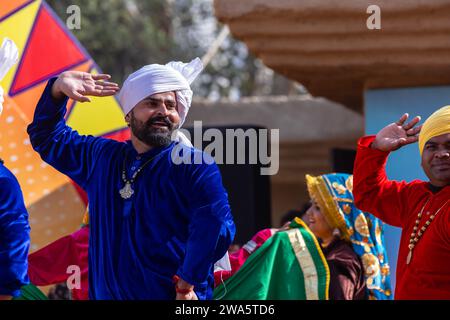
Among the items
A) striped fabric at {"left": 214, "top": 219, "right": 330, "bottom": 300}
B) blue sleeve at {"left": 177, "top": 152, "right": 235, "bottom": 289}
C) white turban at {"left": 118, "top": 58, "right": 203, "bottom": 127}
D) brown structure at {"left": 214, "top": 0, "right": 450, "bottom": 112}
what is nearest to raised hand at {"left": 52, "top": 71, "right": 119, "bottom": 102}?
white turban at {"left": 118, "top": 58, "right": 203, "bottom": 127}

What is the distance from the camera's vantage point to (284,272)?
5.04 metres

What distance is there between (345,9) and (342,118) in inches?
161

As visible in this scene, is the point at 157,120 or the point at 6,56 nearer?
the point at 157,120

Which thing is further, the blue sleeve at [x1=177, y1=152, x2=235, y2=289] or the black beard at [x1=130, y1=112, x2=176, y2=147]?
the black beard at [x1=130, y1=112, x2=176, y2=147]

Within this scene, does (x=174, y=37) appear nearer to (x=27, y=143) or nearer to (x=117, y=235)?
(x=27, y=143)

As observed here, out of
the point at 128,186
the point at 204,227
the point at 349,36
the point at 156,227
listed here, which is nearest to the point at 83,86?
the point at 128,186

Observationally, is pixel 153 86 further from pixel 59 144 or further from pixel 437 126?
pixel 437 126

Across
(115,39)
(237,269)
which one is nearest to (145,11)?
(115,39)

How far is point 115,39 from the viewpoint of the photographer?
45.1 ft

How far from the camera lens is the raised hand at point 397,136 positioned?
4.07 metres

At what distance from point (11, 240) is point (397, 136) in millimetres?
1604

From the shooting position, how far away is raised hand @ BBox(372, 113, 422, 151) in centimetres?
407

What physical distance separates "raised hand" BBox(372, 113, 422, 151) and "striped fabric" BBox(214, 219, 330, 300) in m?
1.09

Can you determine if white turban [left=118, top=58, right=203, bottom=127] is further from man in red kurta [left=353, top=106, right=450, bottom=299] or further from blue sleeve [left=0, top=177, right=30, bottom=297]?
man in red kurta [left=353, top=106, right=450, bottom=299]
